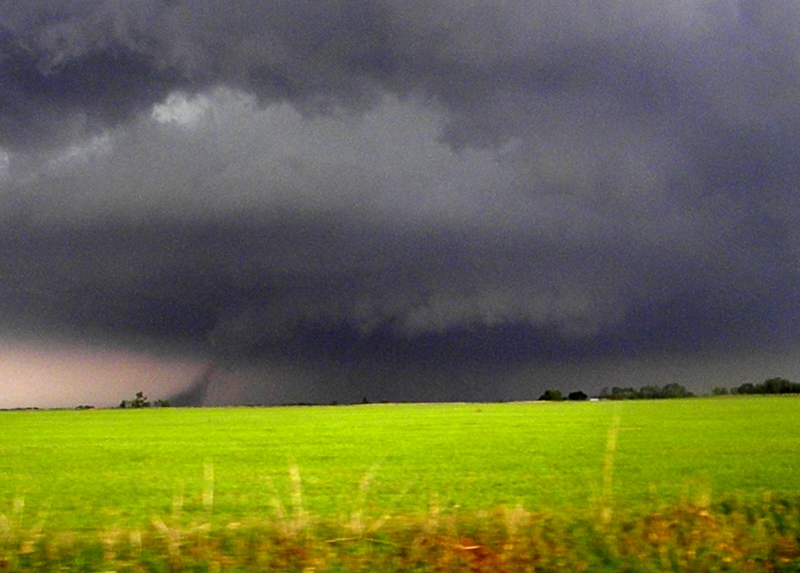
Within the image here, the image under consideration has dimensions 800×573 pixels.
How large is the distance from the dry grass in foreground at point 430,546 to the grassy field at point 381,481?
9cm

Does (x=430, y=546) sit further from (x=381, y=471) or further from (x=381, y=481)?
(x=381, y=471)

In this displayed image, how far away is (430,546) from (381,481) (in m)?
8.78

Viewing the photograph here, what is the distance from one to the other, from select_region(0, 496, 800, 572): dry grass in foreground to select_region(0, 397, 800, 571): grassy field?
9 centimetres

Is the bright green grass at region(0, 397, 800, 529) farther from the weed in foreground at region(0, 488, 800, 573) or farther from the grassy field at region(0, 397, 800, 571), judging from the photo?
the weed in foreground at region(0, 488, 800, 573)

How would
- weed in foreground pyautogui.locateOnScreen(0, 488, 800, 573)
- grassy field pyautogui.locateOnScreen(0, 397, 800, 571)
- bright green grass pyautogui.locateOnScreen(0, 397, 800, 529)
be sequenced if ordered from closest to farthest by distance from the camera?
weed in foreground pyautogui.locateOnScreen(0, 488, 800, 573), grassy field pyautogui.locateOnScreen(0, 397, 800, 571), bright green grass pyautogui.locateOnScreen(0, 397, 800, 529)

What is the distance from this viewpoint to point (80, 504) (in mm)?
16047

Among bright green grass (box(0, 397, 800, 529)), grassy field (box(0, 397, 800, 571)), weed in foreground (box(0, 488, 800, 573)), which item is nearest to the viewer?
weed in foreground (box(0, 488, 800, 573))

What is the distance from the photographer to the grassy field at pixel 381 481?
12.2 metres

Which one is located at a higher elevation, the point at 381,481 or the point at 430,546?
the point at 381,481

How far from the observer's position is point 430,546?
33.0 feet

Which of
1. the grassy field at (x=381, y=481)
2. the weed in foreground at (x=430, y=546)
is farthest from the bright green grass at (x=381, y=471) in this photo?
the weed in foreground at (x=430, y=546)

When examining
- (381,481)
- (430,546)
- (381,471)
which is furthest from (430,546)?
(381,471)

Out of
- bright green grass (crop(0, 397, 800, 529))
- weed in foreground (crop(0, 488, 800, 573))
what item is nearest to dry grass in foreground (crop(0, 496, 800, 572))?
weed in foreground (crop(0, 488, 800, 573))

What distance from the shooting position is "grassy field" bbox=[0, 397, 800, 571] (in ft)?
40.2
